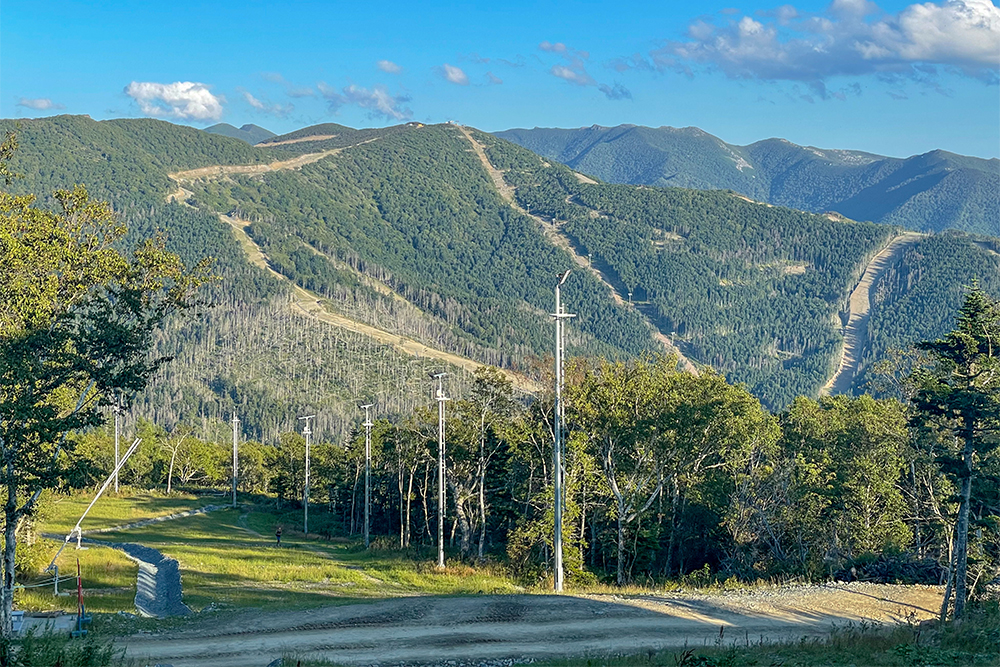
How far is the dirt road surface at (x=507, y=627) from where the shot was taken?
22.1 metres

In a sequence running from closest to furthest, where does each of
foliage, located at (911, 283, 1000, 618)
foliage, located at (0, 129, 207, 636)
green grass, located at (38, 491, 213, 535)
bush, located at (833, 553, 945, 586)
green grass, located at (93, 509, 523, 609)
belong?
1. foliage, located at (0, 129, 207, 636)
2. foliage, located at (911, 283, 1000, 618)
3. bush, located at (833, 553, 945, 586)
4. green grass, located at (93, 509, 523, 609)
5. green grass, located at (38, 491, 213, 535)

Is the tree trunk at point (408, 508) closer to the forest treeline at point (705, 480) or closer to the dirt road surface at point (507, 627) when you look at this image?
the forest treeline at point (705, 480)

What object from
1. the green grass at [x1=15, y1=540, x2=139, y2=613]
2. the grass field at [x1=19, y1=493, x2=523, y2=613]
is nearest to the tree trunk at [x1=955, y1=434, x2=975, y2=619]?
the grass field at [x1=19, y1=493, x2=523, y2=613]

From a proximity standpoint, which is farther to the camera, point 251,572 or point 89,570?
point 251,572

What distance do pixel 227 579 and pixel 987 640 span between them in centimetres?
3378

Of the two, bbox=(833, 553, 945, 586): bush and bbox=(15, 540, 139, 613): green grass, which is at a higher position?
bbox=(833, 553, 945, 586): bush

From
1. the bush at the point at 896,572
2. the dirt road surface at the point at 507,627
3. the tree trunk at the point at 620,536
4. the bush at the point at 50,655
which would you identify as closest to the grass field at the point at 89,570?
the dirt road surface at the point at 507,627

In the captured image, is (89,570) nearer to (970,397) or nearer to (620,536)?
(620,536)

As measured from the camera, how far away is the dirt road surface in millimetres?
22062

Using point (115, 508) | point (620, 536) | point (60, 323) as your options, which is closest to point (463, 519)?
point (620, 536)

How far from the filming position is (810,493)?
4838 cm

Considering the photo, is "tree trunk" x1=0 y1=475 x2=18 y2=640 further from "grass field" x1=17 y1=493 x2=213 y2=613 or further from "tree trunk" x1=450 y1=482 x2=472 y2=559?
"tree trunk" x1=450 y1=482 x2=472 y2=559

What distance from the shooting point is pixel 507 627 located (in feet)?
81.6

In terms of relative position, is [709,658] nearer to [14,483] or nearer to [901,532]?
[14,483]
